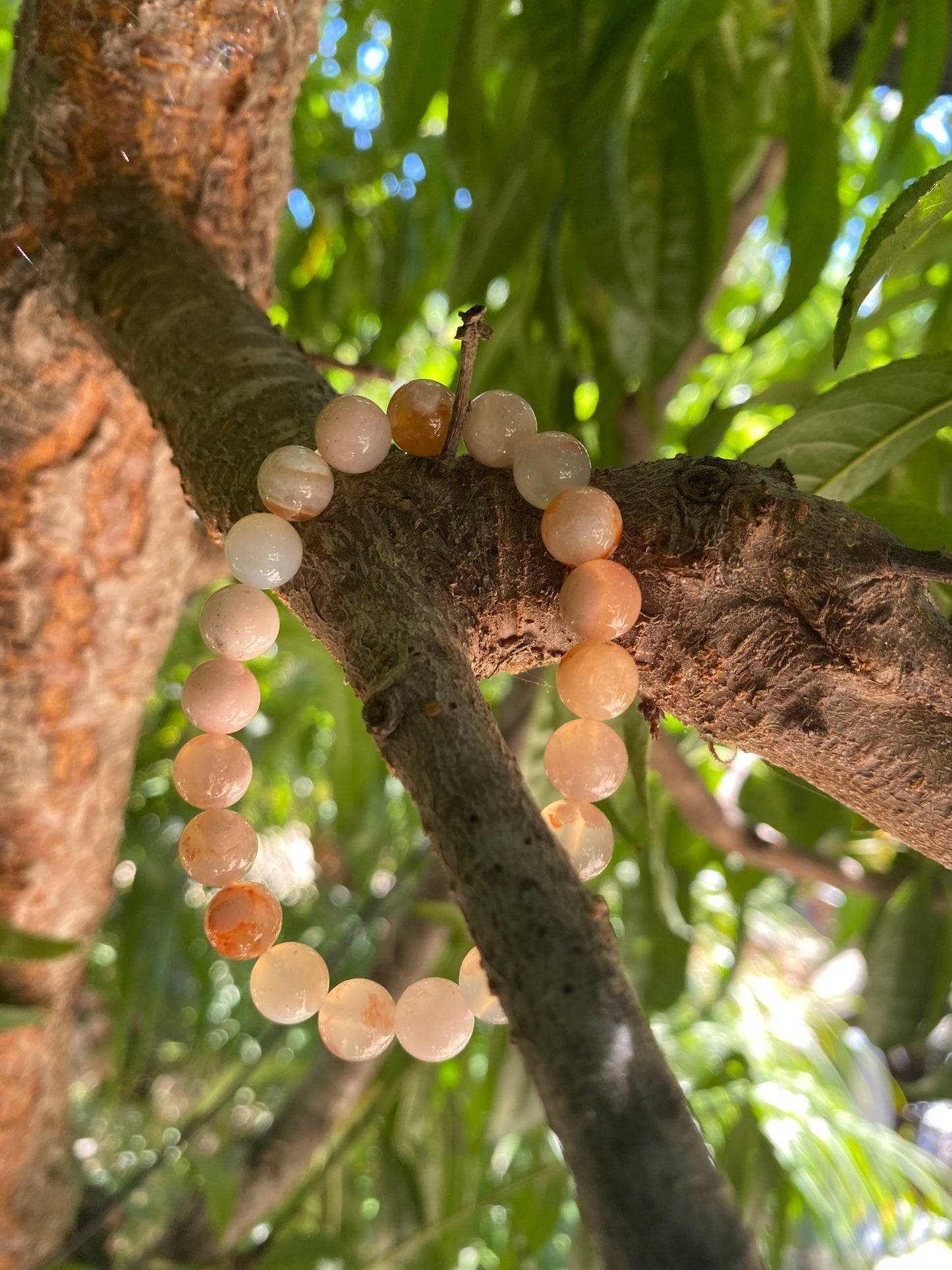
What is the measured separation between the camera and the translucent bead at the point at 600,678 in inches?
14.3

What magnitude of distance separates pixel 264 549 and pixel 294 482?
3 cm

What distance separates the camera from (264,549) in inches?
13.9

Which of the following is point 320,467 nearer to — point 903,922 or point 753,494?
point 753,494

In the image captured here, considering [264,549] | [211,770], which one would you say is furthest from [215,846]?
[264,549]

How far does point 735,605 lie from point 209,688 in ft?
0.69

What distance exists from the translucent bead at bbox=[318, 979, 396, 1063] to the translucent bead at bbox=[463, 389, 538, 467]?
218mm

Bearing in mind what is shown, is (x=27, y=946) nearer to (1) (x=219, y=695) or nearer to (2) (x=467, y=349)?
(1) (x=219, y=695)

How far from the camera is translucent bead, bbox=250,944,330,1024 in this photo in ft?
1.34

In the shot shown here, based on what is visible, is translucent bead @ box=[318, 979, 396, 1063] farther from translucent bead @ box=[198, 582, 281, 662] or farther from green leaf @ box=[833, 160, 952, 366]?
green leaf @ box=[833, 160, 952, 366]

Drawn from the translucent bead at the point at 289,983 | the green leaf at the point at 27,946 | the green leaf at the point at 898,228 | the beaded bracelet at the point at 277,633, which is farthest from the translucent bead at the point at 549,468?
the green leaf at the point at 27,946

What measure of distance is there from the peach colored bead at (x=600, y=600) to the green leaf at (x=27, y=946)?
15.0 inches

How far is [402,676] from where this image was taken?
0.30m

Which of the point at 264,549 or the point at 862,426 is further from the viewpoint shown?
the point at 862,426

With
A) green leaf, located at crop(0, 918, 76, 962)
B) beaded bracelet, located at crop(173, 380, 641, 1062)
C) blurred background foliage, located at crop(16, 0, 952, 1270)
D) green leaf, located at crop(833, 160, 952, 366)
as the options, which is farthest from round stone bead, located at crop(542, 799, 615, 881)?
green leaf, located at crop(0, 918, 76, 962)
